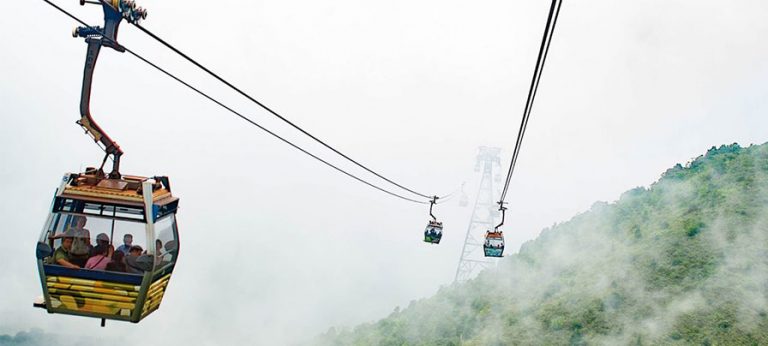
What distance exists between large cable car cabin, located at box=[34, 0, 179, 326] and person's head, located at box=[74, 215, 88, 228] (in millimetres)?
12

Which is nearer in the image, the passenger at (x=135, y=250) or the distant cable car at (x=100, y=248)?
the distant cable car at (x=100, y=248)

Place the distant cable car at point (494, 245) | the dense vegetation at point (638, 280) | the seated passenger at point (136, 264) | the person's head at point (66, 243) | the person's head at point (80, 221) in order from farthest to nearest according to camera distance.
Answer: the dense vegetation at point (638, 280), the distant cable car at point (494, 245), the person's head at point (80, 221), the person's head at point (66, 243), the seated passenger at point (136, 264)

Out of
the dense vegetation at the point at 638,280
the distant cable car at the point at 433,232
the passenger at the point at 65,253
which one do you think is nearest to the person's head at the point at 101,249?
the passenger at the point at 65,253

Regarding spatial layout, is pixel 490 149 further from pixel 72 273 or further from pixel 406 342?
pixel 72 273

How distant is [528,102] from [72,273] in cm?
791

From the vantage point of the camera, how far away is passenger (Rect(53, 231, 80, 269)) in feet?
34.5

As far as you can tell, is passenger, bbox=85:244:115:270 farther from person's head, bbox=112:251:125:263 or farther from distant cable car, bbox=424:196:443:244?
distant cable car, bbox=424:196:443:244

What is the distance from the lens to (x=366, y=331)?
118m

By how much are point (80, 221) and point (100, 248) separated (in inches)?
22.4

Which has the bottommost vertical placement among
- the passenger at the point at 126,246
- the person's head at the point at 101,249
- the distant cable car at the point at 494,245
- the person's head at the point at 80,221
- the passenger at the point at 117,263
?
the passenger at the point at 117,263

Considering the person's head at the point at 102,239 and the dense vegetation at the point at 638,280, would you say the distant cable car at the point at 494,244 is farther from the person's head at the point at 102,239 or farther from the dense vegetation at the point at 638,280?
the dense vegetation at the point at 638,280

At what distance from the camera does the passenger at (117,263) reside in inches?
424

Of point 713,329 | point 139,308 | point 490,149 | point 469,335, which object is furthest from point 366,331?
point 139,308

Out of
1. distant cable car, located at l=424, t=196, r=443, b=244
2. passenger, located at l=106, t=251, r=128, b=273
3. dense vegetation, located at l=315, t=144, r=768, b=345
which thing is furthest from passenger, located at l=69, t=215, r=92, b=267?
dense vegetation, located at l=315, t=144, r=768, b=345
